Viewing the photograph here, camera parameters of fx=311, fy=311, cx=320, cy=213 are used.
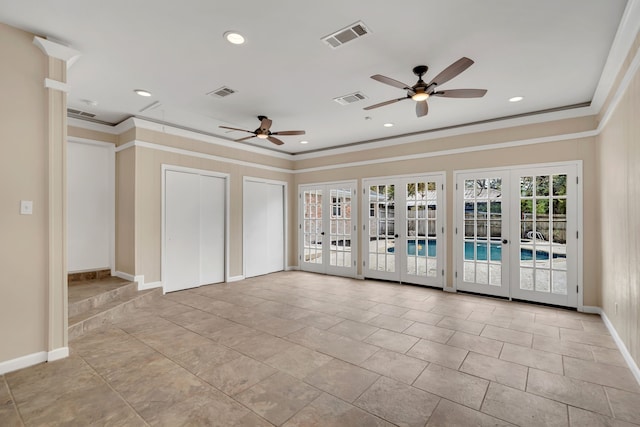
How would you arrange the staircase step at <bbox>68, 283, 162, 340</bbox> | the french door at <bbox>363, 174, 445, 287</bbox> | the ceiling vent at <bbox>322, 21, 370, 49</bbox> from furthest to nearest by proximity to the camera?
1. the french door at <bbox>363, 174, 445, 287</bbox>
2. the staircase step at <bbox>68, 283, 162, 340</bbox>
3. the ceiling vent at <bbox>322, 21, 370, 49</bbox>

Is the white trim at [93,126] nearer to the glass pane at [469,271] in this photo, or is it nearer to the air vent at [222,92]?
the air vent at [222,92]

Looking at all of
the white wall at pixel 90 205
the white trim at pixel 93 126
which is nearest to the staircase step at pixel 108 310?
the white wall at pixel 90 205

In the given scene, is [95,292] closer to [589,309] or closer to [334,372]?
[334,372]

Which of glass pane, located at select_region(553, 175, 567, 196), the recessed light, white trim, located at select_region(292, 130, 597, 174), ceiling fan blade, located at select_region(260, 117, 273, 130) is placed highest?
the recessed light

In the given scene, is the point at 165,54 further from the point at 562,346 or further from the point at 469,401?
the point at 562,346

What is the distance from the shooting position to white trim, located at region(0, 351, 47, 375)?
2645mm

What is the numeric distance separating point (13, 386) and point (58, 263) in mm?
1005

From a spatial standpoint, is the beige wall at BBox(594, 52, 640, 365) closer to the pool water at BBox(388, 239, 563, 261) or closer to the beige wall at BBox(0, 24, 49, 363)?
the pool water at BBox(388, 239, 563, 261)

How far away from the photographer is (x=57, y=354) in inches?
114

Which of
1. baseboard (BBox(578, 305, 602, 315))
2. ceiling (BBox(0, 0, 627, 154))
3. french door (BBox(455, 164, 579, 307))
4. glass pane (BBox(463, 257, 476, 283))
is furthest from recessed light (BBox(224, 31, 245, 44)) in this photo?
baseboard (BBox(578, 305, 602, 315))

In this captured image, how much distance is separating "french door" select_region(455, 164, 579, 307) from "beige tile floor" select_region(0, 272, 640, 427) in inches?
20.6

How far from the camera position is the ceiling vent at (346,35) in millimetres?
2666

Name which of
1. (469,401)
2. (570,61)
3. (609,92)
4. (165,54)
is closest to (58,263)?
(165,54)

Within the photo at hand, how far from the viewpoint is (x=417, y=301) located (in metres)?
4.91
